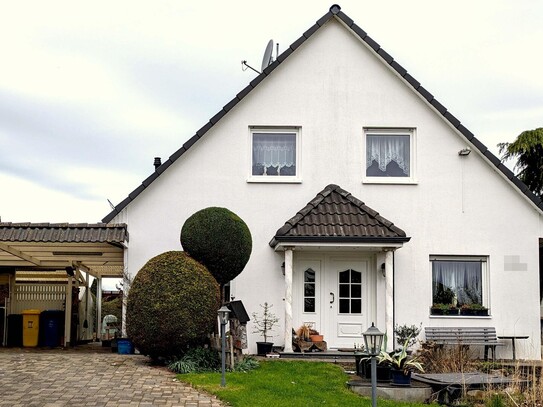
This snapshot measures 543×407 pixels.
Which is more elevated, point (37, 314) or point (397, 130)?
point (397, 130)

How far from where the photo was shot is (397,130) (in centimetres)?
1803

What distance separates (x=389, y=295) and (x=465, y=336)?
2.16 m

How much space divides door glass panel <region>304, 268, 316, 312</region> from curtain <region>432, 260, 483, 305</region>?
2856 millimetres

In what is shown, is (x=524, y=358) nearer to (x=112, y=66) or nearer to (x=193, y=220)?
(x=193, y=220)

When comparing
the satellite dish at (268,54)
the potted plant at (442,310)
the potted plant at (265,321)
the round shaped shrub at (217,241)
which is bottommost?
the potted plant at (265,321)

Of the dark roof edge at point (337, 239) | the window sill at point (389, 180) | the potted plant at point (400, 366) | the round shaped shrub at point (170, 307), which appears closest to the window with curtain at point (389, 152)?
the window sill at point (389, 180)

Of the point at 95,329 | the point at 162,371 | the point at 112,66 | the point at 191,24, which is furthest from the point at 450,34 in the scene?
the point at 95,329

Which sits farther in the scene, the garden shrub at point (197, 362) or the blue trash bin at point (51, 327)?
the blue trash bin at point (51, 327)

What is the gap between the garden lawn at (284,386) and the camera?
10.8m

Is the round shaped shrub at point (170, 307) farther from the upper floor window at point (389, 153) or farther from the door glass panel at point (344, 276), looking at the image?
the upper floor window at point (389, 153)

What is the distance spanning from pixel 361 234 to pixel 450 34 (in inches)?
186

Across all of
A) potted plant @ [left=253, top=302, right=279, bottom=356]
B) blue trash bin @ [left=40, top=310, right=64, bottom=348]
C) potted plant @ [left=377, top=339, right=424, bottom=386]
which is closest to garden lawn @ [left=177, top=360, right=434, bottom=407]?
potted plant @ [left=377, top=339, right=424, bottom=386]

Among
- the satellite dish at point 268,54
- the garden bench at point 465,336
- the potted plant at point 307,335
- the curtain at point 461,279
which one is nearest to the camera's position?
the potted plant at point 307,335

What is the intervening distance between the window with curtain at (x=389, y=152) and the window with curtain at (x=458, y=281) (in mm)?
2383
